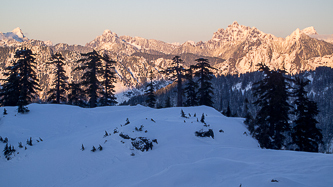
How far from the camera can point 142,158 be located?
456 inches

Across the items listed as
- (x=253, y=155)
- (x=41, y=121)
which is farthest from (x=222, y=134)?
(x=41, y=121)

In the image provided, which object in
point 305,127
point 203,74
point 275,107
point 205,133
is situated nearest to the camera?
point 205,133

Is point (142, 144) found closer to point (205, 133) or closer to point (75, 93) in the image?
point (205, 133)

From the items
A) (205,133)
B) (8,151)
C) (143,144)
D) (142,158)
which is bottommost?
(142,158)

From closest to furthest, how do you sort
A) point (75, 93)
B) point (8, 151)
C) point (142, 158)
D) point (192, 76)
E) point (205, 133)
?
point (142, 158), point (8, 151), point (205, 133), point (192, 76), point (75, 93)

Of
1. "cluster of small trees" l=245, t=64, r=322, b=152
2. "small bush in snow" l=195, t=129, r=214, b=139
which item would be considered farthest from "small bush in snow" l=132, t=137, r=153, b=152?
"cluster of small trees" l=245, t=64, r=322, b=152

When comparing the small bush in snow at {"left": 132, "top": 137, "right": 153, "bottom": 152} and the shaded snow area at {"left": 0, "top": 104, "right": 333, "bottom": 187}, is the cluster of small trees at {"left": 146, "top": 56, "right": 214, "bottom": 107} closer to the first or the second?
the shaded snow area at {"left": 0, "top": 104, "right": 333, "bottom": 187}

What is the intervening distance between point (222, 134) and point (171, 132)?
13.4 ft

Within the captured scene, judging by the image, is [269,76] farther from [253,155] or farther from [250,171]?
[250,171]

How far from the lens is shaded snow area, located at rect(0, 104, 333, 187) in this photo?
7.57 meters

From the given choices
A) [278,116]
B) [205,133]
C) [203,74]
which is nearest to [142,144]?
[205,133]

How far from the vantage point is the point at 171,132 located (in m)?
14.8

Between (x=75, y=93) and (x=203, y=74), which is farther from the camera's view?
(x=75, y=93)

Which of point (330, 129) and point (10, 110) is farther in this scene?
point (330, 129)
